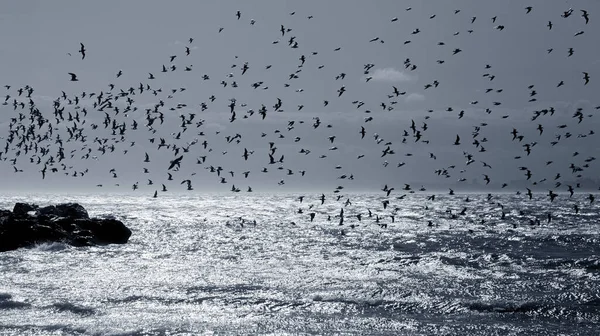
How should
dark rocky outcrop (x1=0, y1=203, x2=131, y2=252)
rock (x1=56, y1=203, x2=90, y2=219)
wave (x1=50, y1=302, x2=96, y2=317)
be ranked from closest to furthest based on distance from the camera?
wave (x1=50, y1=302, x2=96, y2=317)
dark rocky outcrop (x1=0, y1=203, x2=131, y2=252)
rock (x1=56, y1=203, x2=90, y2=219)

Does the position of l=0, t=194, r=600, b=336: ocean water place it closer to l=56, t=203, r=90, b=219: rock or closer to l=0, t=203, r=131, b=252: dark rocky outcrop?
l=0, t=203, r=131, b=252: dark rocky outcrop

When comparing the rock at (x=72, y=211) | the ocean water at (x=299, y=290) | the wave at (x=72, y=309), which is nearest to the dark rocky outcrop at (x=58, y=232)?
the ocean water at (x=299, y=290)

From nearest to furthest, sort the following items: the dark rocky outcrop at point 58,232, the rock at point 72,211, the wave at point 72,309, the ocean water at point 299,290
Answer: the ocean water at point 299,290 < the wave at point 72,309 < the dark rocky outcrop at point 58,232 < the rock at point 72,211

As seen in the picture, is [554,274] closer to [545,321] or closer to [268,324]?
[545,321]

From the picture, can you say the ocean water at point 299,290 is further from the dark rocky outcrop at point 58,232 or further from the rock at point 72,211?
the rock at point 72,211

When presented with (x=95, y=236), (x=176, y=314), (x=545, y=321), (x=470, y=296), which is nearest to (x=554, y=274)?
(x=470, y=296)

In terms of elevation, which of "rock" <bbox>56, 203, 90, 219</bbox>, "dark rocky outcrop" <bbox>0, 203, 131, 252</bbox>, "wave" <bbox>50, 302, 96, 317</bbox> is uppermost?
"rock" <bbox>56, 203, 90, 219</bbox>

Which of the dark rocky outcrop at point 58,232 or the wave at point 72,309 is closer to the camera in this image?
the wave at point 72,309

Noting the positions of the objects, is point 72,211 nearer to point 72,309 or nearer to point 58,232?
point 58,232

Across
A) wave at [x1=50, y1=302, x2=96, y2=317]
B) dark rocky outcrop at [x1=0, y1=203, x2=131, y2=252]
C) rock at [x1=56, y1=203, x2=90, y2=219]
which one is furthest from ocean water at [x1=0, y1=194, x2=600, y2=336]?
rock at [x1=56, y1=203, x2=90, y2=219]

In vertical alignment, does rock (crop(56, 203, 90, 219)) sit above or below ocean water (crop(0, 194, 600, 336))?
above

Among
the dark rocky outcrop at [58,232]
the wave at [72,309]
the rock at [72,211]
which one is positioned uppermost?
the rock at [72,211]

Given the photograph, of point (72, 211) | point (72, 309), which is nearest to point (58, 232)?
point (72, 211)

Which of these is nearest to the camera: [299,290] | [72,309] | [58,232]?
[72,309]
